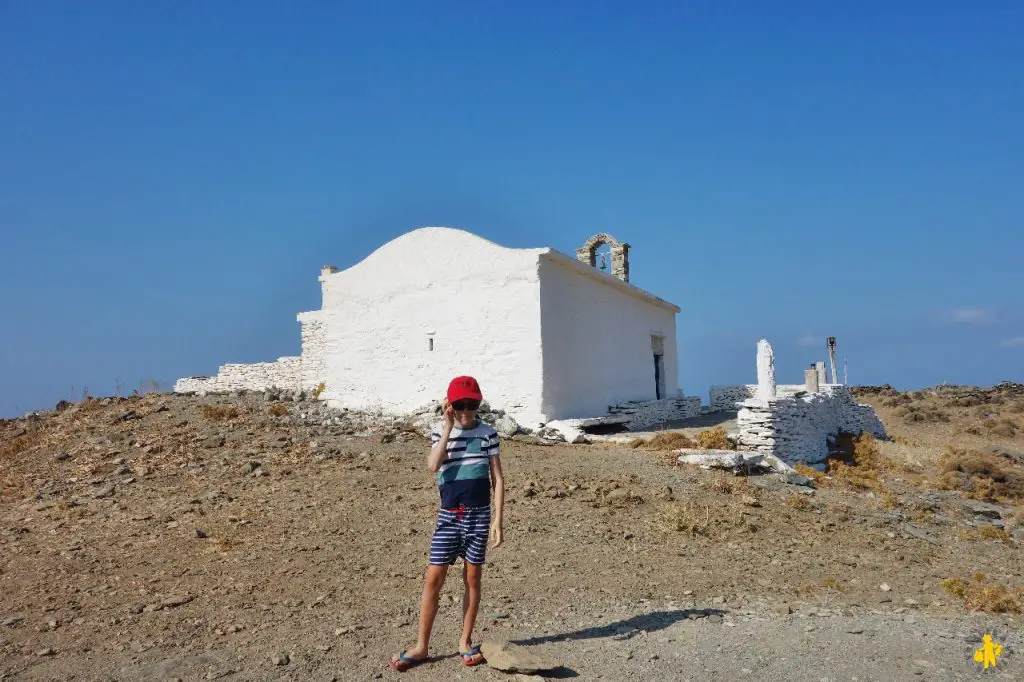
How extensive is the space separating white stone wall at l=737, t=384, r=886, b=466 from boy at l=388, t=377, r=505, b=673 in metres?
10.5

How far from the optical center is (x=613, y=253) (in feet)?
78.2

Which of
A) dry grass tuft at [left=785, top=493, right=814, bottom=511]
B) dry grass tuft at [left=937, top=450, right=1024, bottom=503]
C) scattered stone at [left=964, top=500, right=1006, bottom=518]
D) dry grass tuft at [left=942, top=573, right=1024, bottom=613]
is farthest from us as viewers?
dry grass tuft at [left=937, top=450, right=1024, bottom=503]

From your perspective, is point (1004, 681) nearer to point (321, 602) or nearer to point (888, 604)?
point (888, 604)

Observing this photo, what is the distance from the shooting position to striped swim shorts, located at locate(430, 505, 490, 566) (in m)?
4.58

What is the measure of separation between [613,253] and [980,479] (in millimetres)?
12547

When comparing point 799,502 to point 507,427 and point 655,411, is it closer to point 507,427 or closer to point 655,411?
point 507,427

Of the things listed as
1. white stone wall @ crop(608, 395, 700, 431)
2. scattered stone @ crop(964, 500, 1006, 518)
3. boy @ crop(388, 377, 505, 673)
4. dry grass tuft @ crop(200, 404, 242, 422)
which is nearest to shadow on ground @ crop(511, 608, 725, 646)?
boy @ crop(388, 377, 505, 673)

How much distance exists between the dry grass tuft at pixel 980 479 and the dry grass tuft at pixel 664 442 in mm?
4652

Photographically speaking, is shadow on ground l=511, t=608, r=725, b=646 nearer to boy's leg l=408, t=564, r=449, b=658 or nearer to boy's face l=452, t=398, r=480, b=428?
boy's leg l=408, t=564, r=449, b=658

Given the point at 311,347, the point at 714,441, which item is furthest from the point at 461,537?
the point at 311,347

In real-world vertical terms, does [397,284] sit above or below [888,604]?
above

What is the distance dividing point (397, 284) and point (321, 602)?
1308 cm

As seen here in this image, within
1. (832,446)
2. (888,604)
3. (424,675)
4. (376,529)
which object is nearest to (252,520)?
(376,529)

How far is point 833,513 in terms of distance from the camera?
9.54 metres
